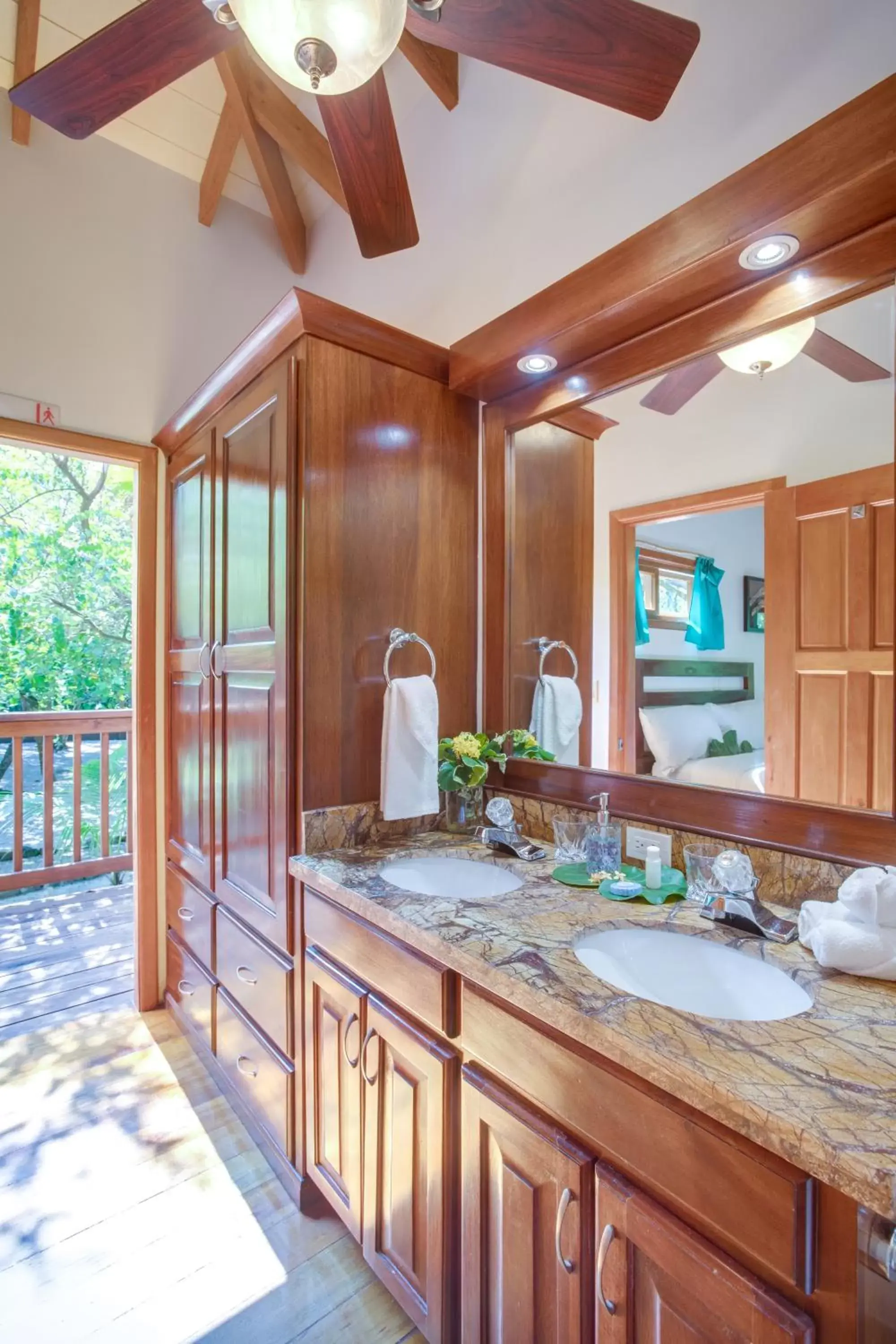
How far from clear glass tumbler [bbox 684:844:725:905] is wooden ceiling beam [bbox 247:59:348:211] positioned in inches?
94.9

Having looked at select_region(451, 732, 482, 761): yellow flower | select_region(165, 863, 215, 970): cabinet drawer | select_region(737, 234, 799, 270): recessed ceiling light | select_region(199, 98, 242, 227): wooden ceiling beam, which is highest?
select_region(199, 98, 242, 227): wooden ceiling beam

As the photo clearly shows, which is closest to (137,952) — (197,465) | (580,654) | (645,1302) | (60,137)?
(197,465)

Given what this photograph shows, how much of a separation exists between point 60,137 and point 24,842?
11.0ft

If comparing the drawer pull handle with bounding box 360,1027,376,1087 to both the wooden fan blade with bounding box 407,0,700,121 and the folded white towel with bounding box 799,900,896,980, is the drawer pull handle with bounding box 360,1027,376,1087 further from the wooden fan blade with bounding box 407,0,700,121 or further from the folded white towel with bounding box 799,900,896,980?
the wooden fan blade with bounding box 407,0,700,121

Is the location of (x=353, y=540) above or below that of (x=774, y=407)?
below

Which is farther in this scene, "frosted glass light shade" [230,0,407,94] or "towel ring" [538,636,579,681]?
"towel ring" [538,636,579,681]

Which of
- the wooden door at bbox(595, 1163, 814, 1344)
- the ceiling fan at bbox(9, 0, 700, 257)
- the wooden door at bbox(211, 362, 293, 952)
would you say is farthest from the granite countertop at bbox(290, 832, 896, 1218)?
the ceiling fan at bbox(9, 0, 700, 257)

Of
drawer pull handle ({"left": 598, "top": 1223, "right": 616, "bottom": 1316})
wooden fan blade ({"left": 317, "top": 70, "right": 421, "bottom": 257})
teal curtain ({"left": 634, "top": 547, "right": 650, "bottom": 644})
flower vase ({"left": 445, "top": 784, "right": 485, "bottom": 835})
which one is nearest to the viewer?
drawer pull handle ({"left": 598, "top": 1223, "right": 616, "bottom": 1316})

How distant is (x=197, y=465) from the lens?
210cm

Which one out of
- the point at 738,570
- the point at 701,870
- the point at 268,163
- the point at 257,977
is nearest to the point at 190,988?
the point at 257,977

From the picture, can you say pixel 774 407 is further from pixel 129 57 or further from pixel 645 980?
pixel 129 57

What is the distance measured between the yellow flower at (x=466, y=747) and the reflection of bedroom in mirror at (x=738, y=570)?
0.64 feet

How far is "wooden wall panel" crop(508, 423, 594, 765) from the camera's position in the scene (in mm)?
1575

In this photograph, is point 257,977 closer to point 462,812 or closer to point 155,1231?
point 155,1231
